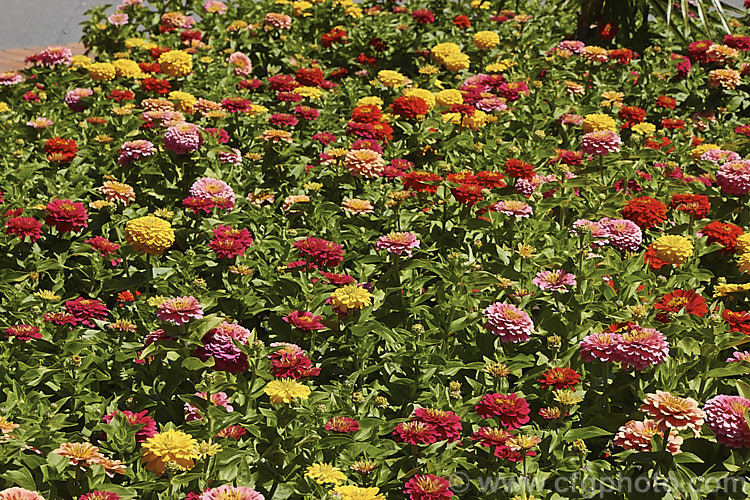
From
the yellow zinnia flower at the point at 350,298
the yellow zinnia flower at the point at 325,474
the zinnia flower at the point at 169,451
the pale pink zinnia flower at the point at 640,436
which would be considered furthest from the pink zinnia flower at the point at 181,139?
the pale pink zinnia flower at the point at 640,436

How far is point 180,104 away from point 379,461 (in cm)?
217

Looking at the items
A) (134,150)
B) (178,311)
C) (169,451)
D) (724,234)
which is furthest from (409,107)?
(169,451)

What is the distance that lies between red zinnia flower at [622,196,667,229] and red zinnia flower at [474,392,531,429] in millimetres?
1047

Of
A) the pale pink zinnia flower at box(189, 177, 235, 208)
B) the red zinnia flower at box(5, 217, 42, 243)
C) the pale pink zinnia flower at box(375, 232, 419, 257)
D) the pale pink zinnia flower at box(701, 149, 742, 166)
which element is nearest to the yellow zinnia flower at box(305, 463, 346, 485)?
the pale pink zinnia flower at box(375, 232, 419, 257)

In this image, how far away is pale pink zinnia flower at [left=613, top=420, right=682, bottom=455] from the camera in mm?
1894

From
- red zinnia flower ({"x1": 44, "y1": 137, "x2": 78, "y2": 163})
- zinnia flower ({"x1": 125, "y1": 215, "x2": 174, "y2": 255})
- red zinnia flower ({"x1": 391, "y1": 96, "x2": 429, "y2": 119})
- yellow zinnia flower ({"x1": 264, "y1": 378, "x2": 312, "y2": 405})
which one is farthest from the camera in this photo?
red zinnia flower ({"x1": 391, "y1": 96, "x2": 429, "y2": 119})

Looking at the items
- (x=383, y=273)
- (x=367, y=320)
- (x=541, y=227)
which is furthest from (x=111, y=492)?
(x=541, y=227)

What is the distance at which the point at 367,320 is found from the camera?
2.36 m

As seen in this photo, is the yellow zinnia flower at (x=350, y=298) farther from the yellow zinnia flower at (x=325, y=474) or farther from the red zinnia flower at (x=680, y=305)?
the red zinnia flower at (x=680, y=305)

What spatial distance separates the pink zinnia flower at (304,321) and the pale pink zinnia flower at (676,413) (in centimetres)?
88

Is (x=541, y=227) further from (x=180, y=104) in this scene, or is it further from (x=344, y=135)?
(x=180, y=104)

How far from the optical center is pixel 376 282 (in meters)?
2.59

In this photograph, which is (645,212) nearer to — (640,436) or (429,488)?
(640,436)

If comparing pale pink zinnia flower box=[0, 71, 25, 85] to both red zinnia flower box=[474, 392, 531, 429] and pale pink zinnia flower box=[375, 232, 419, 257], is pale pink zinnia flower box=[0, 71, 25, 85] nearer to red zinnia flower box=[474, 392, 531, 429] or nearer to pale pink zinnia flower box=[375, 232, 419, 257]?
pale pink zinnia flower box=[375, 232, 419, 257]
